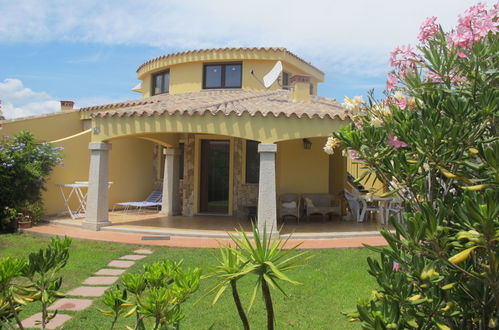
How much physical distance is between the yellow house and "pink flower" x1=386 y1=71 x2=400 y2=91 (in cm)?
757

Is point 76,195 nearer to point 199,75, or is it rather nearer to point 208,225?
point 208,225

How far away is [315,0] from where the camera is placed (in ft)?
24.6

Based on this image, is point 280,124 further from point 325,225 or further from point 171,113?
point 325,225

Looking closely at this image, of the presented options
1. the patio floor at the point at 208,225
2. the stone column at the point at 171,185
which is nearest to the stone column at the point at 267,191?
the patio floor at the point at 208,225

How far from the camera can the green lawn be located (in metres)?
5.32

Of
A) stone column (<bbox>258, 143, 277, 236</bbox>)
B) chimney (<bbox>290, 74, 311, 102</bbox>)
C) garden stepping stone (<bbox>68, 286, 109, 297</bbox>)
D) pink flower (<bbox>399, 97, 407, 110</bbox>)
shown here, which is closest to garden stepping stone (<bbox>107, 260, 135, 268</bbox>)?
garden stepping stone (<bbox>68, 286, 109, 297</bbox>)

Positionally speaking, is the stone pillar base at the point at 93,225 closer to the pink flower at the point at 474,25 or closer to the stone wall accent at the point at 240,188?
the stone wall accent at the point at 240,188

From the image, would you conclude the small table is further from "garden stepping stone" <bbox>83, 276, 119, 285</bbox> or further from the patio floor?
"garden stepping stone" <bbox>83, 276, 119, 285</bbox>

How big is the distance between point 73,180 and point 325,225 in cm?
963

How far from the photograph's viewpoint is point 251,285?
698cm

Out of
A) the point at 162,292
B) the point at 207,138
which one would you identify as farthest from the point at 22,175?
the point at 162,292

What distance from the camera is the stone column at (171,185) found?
15789mm

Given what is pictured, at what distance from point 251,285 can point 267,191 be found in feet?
13.0

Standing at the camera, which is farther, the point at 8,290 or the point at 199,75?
the point at 199,75
